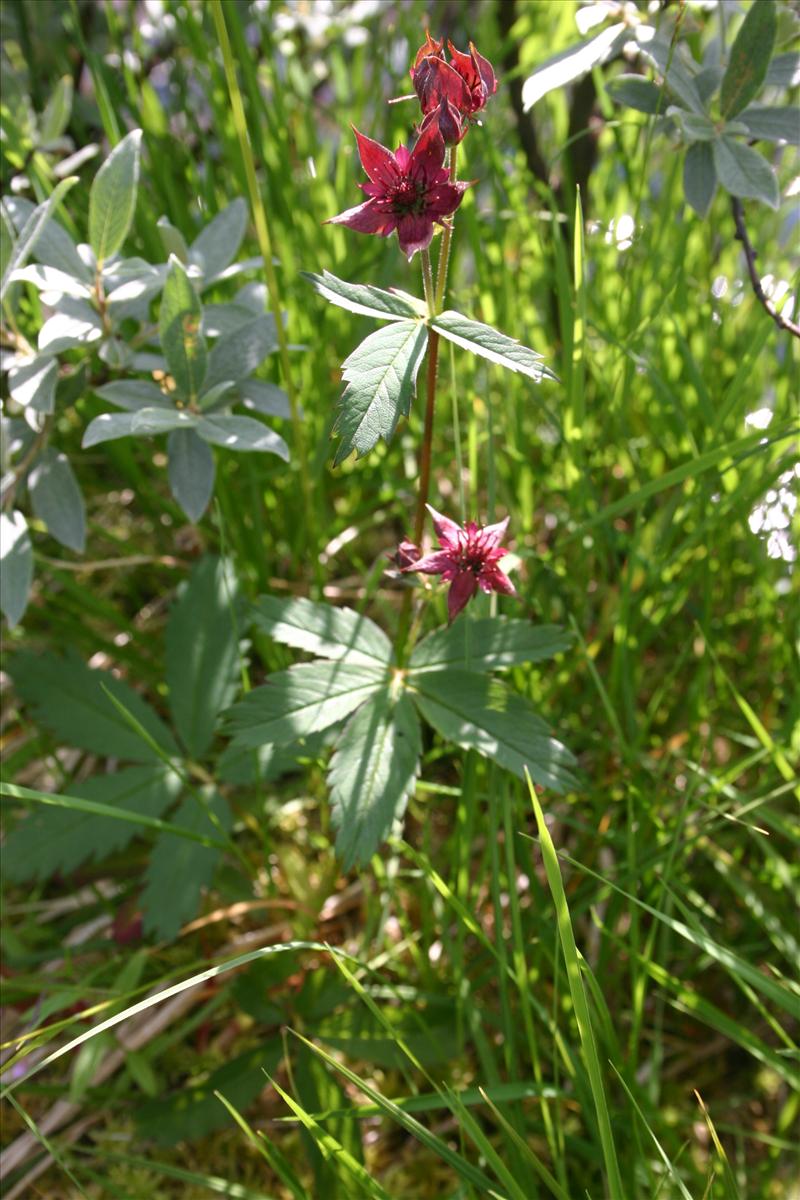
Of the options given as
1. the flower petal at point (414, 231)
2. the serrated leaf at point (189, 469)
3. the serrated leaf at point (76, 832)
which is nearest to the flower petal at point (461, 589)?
the flower petal at point (414, 231)

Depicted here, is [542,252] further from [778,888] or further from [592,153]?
[778,888]

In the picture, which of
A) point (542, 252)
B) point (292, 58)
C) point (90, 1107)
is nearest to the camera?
point (90, 1107)

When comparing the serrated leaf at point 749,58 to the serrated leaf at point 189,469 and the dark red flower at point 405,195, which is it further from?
the serrated leaf at point 189,469

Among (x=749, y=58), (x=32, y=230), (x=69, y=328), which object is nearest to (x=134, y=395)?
(x=69, y=328)

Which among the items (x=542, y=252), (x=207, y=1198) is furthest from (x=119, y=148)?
(x=207, y=1198)

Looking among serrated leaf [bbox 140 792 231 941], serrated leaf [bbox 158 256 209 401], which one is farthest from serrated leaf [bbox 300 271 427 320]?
serrated leaf [bbox 140 792 231 941]

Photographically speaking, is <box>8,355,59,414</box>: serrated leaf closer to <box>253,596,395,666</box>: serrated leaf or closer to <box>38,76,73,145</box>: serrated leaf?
<box>253,596,395,666</box>: serrated leaf
